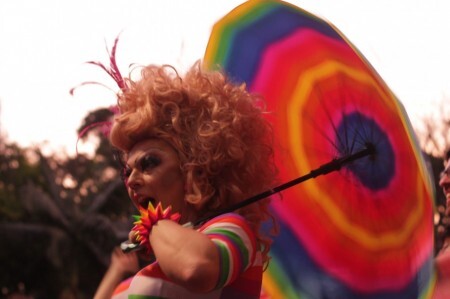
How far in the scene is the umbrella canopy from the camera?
3.00 meters

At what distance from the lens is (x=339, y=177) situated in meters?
3.01

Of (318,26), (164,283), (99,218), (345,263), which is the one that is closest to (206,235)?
(164,283)

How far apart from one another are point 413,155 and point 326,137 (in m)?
0.29

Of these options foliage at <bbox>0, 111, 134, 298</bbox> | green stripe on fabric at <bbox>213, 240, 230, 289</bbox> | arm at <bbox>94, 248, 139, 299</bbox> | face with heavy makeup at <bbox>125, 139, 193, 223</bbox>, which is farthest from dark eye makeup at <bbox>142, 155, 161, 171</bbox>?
foliage at <bbox>0, 111, 134, 298</bbox>

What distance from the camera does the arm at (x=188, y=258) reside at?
2225 millimetres

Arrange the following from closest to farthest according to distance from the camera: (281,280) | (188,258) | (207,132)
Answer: (188,258) → (207,132) → (281,280)

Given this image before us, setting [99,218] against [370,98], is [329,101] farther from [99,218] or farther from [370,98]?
[99,218]

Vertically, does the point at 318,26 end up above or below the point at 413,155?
above

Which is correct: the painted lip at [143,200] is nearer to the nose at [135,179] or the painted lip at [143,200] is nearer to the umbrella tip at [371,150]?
the nose at [135,179]

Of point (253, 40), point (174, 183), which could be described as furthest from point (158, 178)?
point (253, 40)

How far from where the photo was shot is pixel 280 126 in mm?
3145

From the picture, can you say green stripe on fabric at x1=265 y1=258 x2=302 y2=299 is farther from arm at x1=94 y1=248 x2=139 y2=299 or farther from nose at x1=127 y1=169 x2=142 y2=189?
nose at x1=127 y1=169 x2=142 y2=189

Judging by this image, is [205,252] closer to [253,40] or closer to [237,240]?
[237,240]

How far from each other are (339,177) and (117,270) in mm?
760
